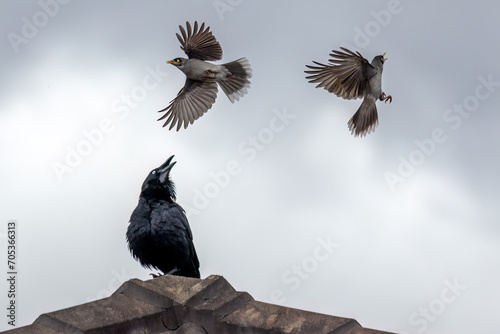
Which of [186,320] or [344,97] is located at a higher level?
[344,97]

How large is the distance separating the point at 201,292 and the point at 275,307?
0.64 m

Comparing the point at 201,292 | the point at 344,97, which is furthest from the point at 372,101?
the point at 201,292

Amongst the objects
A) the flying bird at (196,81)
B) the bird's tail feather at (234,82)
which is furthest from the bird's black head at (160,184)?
the bird's tail feather at (234,82)

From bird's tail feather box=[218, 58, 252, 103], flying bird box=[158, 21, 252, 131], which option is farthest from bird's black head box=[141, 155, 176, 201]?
bird's tail feather box=[218, 58, 252, 103]

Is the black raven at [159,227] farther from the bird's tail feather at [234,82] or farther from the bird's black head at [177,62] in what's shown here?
the bird's tail feather at [234,82]

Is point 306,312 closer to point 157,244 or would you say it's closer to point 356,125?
point 157,244

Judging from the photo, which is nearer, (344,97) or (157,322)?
(157,322)

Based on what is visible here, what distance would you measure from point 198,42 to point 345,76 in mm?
2096

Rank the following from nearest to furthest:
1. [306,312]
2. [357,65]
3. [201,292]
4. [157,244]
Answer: [306,312], [201,292], [157,244], [357,65]

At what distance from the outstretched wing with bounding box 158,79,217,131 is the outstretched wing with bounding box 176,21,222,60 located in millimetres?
389

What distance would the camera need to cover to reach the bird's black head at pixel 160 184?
10.7 m

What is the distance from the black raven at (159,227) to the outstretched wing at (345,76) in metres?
2.97

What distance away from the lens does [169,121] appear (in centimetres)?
1348

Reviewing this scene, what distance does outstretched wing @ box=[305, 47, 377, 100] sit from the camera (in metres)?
12.8
